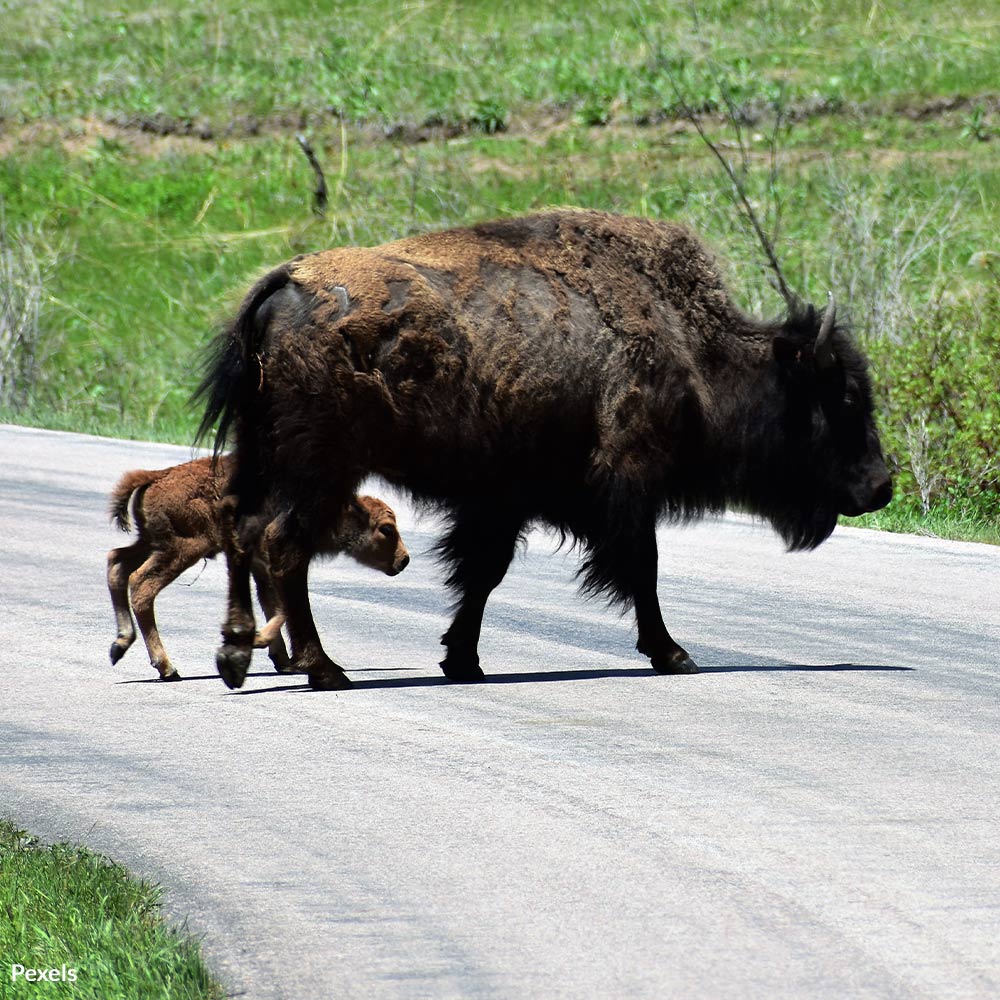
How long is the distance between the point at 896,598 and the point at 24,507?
676cm

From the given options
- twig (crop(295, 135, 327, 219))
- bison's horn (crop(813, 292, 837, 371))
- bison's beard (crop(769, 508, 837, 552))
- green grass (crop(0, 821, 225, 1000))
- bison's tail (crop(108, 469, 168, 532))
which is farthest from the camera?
twig (crop(295, 135, 327, 219))

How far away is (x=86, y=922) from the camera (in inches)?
218

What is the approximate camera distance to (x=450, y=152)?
103ft

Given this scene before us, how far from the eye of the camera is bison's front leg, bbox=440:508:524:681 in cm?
938

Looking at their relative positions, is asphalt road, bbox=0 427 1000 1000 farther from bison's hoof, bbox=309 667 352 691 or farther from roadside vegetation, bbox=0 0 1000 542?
roadside vegetation, bbox=0 0 1000 542

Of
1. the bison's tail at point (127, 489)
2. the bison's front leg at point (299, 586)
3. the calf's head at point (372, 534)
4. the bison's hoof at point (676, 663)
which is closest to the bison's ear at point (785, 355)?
the bison's hoof at point (676, 663)

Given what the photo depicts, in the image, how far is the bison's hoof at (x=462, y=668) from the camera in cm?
938

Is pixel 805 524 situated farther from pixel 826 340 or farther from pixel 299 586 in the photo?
pixel 299 586

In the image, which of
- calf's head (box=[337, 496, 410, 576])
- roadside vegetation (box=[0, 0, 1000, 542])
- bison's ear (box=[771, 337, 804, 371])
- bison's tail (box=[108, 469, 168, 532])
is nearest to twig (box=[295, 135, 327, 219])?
roadside vegetation (box=[0, 0, 1000, 542])

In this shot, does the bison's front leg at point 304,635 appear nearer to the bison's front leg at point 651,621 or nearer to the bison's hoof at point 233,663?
the bison's hoof at point 233,663

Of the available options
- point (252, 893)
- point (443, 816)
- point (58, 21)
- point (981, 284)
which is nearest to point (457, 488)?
point (443, 816)

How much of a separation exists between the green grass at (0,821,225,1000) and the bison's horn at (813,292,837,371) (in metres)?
4.79

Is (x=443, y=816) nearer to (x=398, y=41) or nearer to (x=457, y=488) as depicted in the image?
(x=457, y=488)

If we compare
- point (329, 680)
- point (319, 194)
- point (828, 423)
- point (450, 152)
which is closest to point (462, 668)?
point (329, 680)
